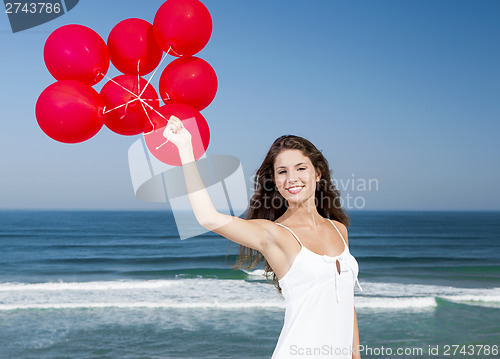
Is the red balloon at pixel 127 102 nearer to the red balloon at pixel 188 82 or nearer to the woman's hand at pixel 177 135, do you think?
the red balloon at pixel 188 82

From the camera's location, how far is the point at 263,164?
8.13ft

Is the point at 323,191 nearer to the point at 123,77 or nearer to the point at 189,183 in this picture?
the point at 189,183

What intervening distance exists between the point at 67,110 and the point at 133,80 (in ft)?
1.56

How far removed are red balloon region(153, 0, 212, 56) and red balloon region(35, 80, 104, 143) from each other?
519 mm

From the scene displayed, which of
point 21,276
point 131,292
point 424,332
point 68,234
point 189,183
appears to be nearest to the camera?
point 189,183

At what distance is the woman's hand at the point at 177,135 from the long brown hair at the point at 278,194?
0.60m

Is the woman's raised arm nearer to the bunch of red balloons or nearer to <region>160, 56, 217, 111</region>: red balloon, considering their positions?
the bunch of red balloons

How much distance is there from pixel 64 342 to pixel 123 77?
689cm

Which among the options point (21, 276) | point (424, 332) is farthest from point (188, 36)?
point (21, 276)

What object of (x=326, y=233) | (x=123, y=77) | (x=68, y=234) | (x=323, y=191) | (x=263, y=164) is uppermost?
(x=123, y=77)

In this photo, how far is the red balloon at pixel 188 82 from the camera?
2623mm

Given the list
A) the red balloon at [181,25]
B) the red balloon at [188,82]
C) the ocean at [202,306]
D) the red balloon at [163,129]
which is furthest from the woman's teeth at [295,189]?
the ocean at [202,306]

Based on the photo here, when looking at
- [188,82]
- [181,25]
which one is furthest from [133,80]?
[181,25]

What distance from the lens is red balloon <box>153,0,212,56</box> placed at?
2504 mm
